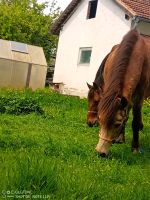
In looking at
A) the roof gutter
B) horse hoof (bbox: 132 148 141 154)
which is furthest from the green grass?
the roof gutter

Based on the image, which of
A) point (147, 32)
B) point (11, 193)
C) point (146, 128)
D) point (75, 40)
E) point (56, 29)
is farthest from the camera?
point (56, 29)

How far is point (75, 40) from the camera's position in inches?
976

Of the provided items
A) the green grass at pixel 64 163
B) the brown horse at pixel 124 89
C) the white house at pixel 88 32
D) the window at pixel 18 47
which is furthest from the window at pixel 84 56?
the brown horse at pixel 124 89

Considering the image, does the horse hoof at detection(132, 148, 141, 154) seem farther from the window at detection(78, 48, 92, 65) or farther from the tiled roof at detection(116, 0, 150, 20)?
the window at detection(78, 48, 92, 65)

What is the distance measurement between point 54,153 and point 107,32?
51.4 feet

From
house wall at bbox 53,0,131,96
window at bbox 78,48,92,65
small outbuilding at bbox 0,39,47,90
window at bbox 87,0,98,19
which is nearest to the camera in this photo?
house wall at bbox 53,0,131,96

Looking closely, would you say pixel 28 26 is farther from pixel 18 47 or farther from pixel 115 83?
pixel 115 83

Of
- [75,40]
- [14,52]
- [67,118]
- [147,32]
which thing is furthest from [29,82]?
[67,118]

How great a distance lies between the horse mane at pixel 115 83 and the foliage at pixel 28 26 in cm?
2941

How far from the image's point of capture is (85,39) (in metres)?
23.9

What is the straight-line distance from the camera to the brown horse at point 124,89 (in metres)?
6.70

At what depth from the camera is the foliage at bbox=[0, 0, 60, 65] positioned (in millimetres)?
37875

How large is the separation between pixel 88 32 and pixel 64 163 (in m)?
18.0

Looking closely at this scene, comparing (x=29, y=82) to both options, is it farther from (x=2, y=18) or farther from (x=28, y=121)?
(x=2, y=18)
